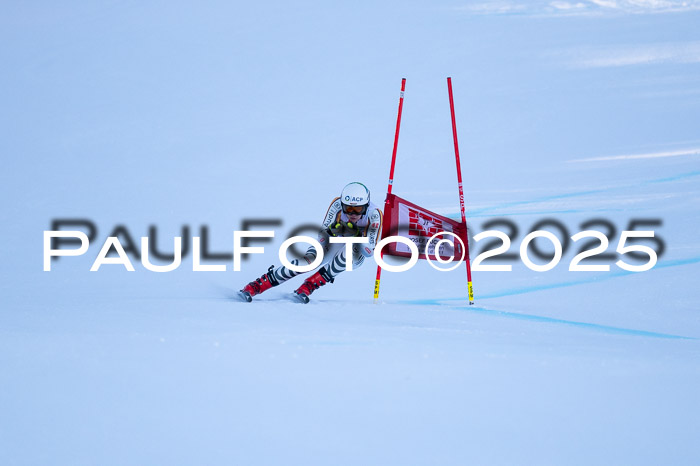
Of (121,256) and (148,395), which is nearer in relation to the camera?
(148,395)

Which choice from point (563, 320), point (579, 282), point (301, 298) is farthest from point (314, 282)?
point (579, 282)

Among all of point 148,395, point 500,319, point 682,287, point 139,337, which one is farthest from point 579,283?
point 148,395

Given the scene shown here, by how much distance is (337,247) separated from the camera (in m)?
6.74

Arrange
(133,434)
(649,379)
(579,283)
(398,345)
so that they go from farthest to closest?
(579,283) < (398,345) < (649,379) < (133,434)

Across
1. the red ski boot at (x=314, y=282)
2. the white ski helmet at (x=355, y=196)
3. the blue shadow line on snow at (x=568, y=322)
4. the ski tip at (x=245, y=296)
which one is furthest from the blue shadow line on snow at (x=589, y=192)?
the ski tip at (x=245, y=296)

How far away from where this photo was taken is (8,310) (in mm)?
6020

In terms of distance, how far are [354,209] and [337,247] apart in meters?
0.47

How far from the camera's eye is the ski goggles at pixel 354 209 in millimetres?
6418

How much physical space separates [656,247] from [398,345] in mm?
4768

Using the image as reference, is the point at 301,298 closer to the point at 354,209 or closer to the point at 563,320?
the point at 354,209

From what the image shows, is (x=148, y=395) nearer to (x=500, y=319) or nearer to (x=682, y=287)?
(x=500, y=319)

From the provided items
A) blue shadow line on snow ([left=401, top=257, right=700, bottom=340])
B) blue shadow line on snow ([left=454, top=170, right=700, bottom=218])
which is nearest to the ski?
blue shadow line on snow ([left=401, top=257, right=700, bottom=340])

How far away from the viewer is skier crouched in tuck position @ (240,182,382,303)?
6539 mm

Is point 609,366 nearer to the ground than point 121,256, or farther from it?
nearer to the ground
